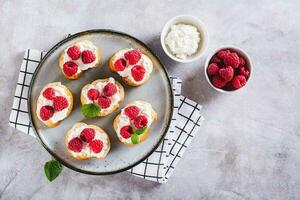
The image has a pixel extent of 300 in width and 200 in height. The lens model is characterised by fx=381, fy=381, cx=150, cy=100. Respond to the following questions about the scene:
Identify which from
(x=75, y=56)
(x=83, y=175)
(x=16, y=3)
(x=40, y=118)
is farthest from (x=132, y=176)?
(x=16, y=3)

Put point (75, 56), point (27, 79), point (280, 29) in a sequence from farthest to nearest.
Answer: point (280, 29), point (27, 79), point (75, 56)

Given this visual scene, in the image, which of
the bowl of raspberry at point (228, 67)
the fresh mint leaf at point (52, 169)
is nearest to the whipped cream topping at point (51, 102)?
the fresh mint leaf at point (52, 169)

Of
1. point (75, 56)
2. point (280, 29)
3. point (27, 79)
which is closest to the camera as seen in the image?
point (75, 56)

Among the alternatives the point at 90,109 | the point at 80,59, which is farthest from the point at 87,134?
the point at 80,59

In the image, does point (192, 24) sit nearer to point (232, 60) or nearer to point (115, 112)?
point (232, 60)

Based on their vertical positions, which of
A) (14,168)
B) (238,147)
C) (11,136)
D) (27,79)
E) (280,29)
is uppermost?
(280,29)

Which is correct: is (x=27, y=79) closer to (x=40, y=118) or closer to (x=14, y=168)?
(x=40, y=118)

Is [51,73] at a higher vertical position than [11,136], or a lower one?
higher

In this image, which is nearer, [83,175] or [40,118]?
[40,118]
